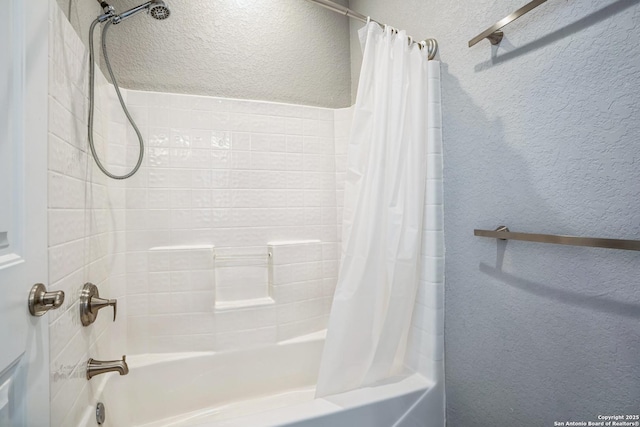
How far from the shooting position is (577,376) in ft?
2.47

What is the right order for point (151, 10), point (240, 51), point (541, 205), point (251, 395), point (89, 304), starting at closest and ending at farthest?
point (541, 205)
point (89, 304)
point (151, 10)
point (251, 395)
point (240, 51)

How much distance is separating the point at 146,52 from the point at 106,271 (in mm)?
1162

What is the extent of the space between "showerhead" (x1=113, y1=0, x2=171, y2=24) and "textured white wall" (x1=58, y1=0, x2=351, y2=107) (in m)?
0.25

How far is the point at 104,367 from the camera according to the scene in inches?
42.5

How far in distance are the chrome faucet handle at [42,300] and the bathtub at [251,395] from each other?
0.59 metres

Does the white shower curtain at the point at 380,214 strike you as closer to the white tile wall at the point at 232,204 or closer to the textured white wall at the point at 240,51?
the white tile wall at the point at 232,204

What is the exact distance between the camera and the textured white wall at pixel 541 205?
669mm

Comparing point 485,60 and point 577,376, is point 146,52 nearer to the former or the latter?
point 485,60

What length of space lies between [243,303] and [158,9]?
1.50m

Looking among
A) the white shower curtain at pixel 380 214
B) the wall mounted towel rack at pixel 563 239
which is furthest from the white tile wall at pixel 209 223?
the wall mounted towel rack at pixel 563 239

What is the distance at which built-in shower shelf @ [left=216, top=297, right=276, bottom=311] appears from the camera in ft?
5.08

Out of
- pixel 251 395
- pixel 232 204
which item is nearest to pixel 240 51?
pixel 232 204

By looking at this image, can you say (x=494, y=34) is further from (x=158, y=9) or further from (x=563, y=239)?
(x=158, y=9)

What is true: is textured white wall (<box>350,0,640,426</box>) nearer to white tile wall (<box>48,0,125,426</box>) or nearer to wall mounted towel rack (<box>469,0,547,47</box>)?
wall mounted towel rack (<box>469,0,547,47</box>)
